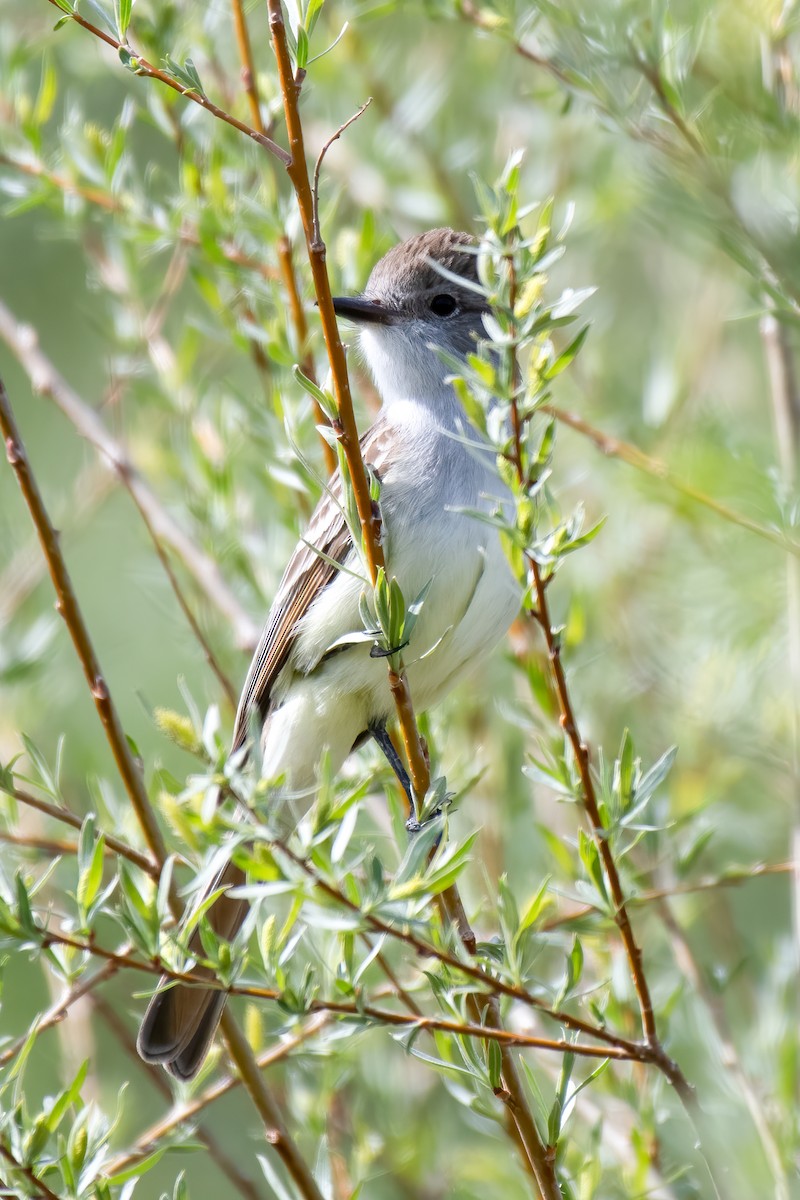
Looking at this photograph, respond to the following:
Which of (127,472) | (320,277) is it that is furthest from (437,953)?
(127,472)

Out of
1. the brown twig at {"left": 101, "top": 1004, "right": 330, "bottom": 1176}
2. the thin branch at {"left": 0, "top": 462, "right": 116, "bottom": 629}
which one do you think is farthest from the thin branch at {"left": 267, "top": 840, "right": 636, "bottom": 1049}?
the thin branch at {"left": 0, "top": 462, "right": 116, "bottom": 629}

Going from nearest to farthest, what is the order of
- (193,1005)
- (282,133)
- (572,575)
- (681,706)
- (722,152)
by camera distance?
1. (722,152)
2. (193,1005)
3. (681,706)
4. (572,575)
5. (282,133)

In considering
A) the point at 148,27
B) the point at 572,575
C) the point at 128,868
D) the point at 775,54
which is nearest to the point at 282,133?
the point at 148,27

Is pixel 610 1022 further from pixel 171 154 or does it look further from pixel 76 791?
pixel 171 154

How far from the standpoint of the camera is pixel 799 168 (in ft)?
5.48

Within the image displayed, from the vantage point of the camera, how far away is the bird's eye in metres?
3.06

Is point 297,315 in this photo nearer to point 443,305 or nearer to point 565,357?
point 443,305

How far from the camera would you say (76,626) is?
1.90 m

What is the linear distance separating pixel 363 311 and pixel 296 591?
1.87 feet

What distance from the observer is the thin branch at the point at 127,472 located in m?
2.57

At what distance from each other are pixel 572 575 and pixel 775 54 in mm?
1408

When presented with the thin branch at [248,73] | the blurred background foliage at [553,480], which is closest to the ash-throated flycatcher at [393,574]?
the blurred background foliage at [553,480]

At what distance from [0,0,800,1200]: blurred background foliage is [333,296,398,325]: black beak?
70 millimetres

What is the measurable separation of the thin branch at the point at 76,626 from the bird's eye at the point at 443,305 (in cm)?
133
